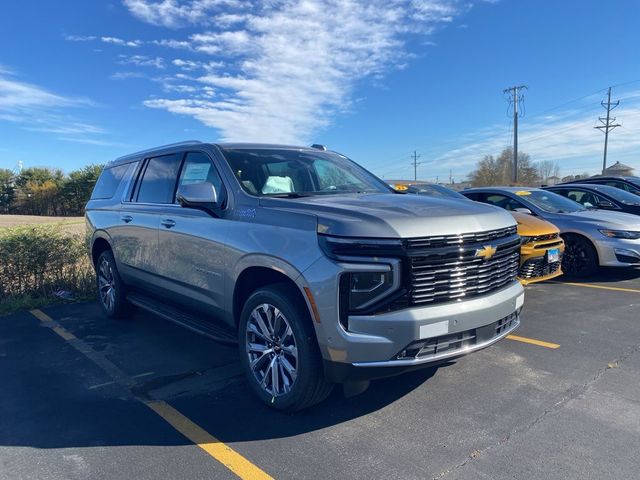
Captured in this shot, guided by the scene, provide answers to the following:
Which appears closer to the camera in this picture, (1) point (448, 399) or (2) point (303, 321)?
(2) point (303, 321)

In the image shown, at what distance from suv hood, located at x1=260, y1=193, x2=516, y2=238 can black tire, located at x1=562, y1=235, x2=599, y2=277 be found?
4.97 meters

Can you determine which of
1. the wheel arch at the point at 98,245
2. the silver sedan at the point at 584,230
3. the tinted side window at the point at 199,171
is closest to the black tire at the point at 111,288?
the wheel arch at the point at 98,245

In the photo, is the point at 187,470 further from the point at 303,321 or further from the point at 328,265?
the point at 328,265

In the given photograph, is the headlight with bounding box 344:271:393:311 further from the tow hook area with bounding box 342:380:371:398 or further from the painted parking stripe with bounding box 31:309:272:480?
the painted parking stripe with bounding box 31:309:272:480

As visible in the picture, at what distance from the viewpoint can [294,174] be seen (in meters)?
4.59

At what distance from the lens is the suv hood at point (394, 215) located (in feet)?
10.2

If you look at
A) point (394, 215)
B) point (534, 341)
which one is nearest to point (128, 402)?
point (394, 215)

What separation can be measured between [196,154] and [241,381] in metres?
2.18

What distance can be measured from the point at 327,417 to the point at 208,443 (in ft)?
2.79

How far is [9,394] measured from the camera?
13.3 ft

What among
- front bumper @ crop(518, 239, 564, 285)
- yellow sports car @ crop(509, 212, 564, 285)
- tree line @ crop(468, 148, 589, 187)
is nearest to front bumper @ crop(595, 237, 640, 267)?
yellow sports car @ crop(509, 212, 564, 285)

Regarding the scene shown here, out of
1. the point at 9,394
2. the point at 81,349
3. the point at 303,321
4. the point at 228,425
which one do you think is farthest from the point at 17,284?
the point at 303,321

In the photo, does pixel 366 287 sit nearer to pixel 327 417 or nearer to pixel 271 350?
pixel 271 350

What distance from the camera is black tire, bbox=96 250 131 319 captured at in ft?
20.1
